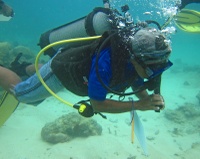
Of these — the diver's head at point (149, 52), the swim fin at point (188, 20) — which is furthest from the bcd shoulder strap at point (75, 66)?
the swim fin at point (188, 20)

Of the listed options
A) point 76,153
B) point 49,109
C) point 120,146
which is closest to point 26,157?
point 76,153

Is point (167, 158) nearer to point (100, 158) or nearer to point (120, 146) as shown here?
point (120, 146)

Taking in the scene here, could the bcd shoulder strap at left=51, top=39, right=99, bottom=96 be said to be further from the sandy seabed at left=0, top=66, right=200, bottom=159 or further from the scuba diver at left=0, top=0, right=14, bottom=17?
the scuba diver at left=0, top=0, right=14, bottom=17

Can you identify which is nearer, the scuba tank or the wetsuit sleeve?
the wetsuit sleeve

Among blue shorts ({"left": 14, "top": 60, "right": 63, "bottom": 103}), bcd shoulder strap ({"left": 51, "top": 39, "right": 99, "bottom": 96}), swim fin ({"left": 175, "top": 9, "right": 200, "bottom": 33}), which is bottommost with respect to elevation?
swim fin ({"left": 175, "top": 9, "right": 200, "bottom": 33})

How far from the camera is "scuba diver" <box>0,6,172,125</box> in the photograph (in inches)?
101

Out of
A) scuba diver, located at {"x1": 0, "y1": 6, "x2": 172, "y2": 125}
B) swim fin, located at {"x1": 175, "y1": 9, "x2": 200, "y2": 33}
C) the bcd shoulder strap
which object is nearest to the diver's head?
scuba diver, located at {"x1": 0, "y1": 6, "x2": 172, "y2": 125}

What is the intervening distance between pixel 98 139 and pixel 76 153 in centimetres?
103

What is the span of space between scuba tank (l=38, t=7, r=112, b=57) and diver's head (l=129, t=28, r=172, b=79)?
736 mm

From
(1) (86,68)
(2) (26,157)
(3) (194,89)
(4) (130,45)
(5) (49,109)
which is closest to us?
(4) (130,45)

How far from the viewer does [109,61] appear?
2666 millimetres

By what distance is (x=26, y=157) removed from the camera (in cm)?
617

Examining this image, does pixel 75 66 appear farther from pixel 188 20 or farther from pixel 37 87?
pixel 188 20

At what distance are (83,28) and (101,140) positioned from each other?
4.66 metres
